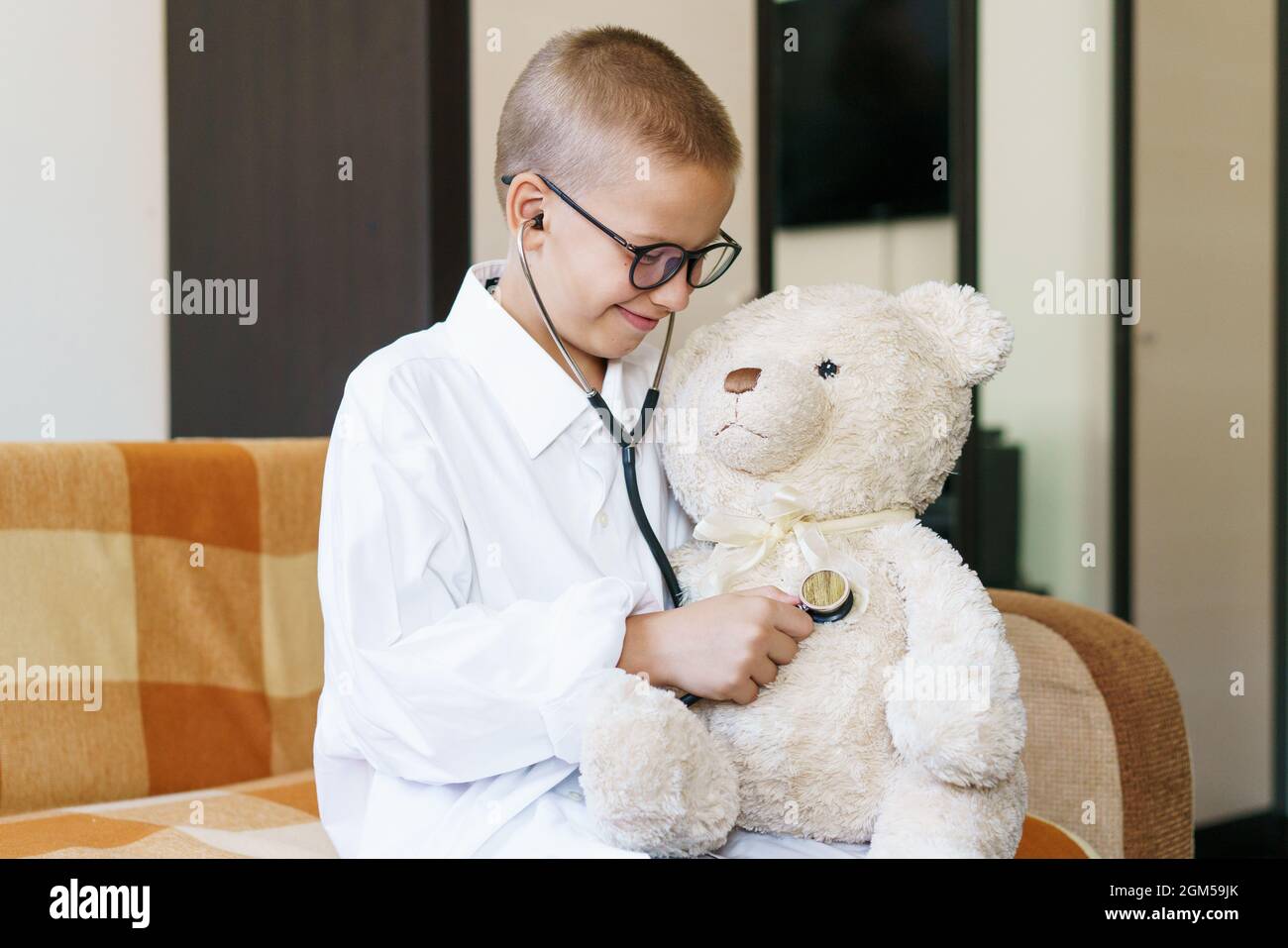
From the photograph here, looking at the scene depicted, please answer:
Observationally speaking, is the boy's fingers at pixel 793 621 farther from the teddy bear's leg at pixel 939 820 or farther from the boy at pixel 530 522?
the teddy bear's leg at pixel 939 820

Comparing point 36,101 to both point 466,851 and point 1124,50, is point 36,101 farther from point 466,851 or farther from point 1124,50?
point 1124,50

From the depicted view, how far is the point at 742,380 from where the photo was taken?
0.92m

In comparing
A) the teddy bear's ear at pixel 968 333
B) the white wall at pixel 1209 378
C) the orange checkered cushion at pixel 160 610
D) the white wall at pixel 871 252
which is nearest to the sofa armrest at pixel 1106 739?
the teddy bear's ear at pixel 968 333

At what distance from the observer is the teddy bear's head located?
90 cm

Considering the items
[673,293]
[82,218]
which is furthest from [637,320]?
[82,218]

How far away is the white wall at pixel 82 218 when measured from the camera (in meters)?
1.80

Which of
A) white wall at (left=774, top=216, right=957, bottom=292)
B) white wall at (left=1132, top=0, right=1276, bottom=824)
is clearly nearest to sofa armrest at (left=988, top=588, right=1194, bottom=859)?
white wall at (left=1132, top=0, right=1276, bottom=824)

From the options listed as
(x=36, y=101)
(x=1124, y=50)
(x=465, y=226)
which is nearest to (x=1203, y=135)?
A: (x=1124, y=50)

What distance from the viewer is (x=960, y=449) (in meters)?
0.98

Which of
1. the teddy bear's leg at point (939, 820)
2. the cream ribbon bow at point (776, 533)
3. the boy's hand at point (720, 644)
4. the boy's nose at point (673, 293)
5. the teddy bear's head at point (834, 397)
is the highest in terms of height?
the boy's nose at point (673, 293)

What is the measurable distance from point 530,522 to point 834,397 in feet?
0.87

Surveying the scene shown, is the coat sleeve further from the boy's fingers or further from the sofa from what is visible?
the sofa

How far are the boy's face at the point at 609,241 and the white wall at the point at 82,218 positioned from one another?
1122 millimetres

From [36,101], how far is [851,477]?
1516 mm
